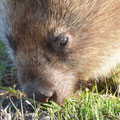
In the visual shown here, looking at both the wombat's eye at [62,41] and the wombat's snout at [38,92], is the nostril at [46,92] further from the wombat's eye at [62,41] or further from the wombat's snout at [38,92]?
the wombat's eye at [62,41]

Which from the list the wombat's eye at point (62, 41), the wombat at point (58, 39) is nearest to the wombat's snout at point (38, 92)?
the wombat at point (58, 39)

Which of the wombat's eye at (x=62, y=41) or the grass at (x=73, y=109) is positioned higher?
the wombat's eye at (x=62, y=41)

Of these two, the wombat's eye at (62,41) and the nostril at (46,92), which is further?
the wombat's eye at (62,41)

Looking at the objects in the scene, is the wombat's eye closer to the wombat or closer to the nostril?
the wombat

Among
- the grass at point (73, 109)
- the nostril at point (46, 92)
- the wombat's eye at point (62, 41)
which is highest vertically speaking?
the wombat's eye at point (62, 41)

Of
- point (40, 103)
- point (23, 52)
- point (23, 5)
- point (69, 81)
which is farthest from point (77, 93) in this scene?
point (23, 5)

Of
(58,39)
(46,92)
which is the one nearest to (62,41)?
(58,39)

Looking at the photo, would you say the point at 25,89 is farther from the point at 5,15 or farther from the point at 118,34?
the point at 118,34
